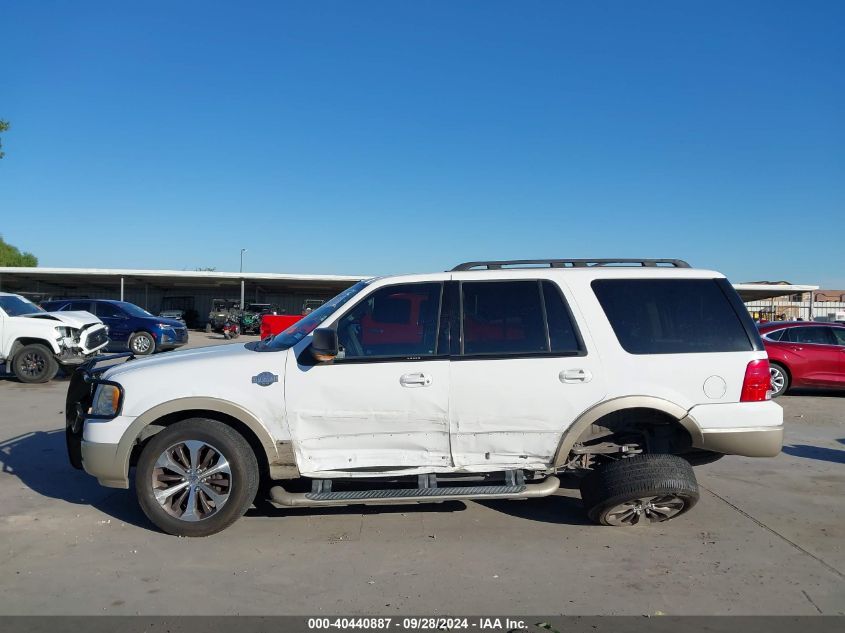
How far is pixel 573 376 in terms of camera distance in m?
4.57

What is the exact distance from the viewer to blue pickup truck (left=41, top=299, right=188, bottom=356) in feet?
59.1

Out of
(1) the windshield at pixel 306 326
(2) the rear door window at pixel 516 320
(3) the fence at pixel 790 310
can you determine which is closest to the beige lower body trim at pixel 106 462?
(1) the windshield at pixel 306 326

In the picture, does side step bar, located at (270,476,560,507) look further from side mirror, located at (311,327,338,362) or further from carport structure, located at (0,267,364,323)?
carport structure, located at (0,267,364,323)

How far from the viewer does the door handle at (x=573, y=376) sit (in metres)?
4.57

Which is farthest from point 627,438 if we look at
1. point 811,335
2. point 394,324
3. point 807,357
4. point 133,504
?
point 811,335

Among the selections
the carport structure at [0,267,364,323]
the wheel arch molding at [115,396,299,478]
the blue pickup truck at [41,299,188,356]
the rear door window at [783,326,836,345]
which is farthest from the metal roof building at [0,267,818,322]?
the wheel arch molding at [115,396,299,478]

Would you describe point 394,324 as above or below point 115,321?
below

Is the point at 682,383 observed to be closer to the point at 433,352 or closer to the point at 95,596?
the point at 433,352

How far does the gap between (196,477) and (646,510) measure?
10.8 feet

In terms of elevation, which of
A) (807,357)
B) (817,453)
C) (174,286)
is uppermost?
(174,286)

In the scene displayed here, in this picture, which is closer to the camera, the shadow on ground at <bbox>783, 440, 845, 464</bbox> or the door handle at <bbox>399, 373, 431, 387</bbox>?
the door handle at <bbox>399, 373, 431, 387</bbox>

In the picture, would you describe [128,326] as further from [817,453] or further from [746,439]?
[746,439]

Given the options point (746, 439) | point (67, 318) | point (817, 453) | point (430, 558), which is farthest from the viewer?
point (67, 318)
